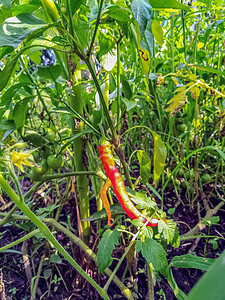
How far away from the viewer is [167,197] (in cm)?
98

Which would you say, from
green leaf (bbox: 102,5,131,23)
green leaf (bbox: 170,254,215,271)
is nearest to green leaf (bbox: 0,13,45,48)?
green leaf (bbox: 102,5,131,23)

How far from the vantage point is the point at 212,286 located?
0.09m

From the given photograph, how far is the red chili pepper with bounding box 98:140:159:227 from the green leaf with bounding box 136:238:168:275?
0.06 metres

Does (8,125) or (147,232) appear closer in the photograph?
(147,232)

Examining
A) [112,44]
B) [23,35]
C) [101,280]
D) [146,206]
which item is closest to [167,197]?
[101,280]

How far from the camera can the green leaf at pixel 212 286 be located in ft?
0.29

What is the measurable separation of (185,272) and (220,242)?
6.6 inches

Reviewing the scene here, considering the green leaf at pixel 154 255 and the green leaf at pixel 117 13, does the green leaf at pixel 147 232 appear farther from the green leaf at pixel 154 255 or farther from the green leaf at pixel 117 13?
the green leaf at pixel 117 13

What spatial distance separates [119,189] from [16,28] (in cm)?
32

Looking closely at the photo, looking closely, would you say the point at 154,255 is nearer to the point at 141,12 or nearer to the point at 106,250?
the point at 106,250

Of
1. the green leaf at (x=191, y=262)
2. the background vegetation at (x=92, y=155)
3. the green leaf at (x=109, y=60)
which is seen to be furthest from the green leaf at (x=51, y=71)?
the green leaf at (x=191, y=262)

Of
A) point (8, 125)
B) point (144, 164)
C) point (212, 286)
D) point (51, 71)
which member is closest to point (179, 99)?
point (144, 164)

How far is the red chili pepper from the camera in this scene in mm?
457

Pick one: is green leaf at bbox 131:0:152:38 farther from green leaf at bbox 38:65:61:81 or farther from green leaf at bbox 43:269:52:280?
green leaf at bbox 43:269:52:280
